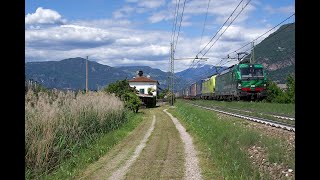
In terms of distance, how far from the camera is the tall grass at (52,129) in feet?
32.7

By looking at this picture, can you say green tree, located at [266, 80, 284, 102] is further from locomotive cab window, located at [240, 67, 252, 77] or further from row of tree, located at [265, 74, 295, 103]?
locomotive cab window, located at [240, 67, 252, 77]

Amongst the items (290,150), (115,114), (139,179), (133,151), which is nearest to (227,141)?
(133,151)

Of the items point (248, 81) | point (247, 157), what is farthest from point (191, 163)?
point (248, 81)

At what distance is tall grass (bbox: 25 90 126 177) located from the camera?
9.96 meters

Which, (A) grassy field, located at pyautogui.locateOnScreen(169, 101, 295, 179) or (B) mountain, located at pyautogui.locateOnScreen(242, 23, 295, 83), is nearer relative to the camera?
(A) grassy field, located at pyautogui.locateOnScreen(169, 101, 295, 179)

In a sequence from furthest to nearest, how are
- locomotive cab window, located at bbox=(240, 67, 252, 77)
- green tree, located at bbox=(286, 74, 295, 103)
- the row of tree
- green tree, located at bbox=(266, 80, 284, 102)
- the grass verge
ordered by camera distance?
green tree, located at bbox=(266, 80, 284, 102) → the row of tree → green tree, located at bbox=(286, 74, 295, 103) → locomotive cab window, located at bbox=(240, 67, 252, 77) → the grass verge

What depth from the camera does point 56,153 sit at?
11.2 meters

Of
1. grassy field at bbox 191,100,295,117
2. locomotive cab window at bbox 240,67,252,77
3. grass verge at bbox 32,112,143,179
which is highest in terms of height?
locomotive cab window at bbox 240,67,252,77

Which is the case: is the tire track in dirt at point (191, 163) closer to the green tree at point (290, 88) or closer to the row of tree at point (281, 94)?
the green tree at point (290, 88)

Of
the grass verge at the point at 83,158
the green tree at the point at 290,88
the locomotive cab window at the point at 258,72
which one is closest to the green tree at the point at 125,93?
the locomotive cab window at the point at 258,72

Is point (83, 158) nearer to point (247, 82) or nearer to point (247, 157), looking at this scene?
point (247, 157)

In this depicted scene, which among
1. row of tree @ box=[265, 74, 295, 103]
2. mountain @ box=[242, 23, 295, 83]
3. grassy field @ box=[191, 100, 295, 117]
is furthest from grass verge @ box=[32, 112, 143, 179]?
mountain @ box=[242, 23, 295, 83]

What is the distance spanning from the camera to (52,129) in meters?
11.3
